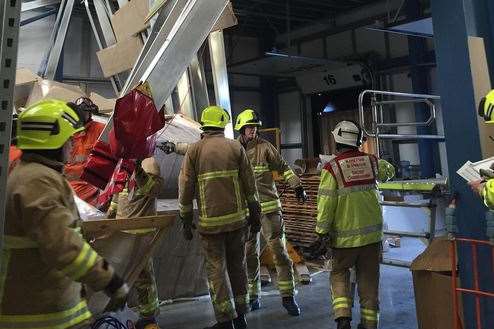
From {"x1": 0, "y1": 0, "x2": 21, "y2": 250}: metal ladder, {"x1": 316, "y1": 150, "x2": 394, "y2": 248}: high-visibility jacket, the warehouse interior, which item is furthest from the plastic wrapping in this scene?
{"x1": 0, "y1": 0, "x2": 21, "y2": 250}: metal ladder

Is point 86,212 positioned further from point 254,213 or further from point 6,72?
point 6,72

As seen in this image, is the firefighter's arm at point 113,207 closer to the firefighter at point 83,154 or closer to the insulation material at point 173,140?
the firefighter at point 83,154

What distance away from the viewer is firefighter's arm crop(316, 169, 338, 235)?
355 cm

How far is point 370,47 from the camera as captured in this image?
12273 millimetres

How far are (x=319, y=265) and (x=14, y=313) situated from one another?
5204 millimetres

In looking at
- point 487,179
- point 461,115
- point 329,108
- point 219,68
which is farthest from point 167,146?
point 329,108

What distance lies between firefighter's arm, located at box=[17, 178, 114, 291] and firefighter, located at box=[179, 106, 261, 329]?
194 cm

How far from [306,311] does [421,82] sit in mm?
7320

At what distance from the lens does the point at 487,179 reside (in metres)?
2.65

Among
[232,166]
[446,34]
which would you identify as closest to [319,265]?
[232,166]

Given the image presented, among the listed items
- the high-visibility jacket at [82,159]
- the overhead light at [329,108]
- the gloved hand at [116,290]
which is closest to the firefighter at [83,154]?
the high-visibility jacket at [82,159]

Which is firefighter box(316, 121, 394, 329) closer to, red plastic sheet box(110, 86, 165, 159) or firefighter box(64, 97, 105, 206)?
red plastic sheet box(110, 86, 165, 159)

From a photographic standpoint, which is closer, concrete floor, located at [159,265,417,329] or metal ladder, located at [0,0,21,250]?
metal ladder, located at [0,0,21,250]

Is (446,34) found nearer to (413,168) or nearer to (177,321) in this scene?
(177,321)
